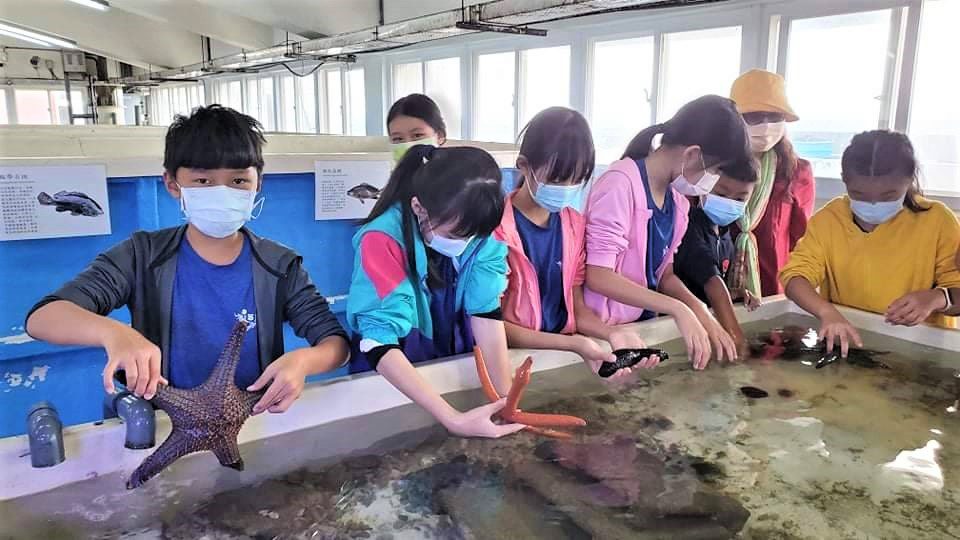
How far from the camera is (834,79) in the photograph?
392cm

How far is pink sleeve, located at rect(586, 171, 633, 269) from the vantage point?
1.61m

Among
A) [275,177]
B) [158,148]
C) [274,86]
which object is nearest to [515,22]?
[158,148]

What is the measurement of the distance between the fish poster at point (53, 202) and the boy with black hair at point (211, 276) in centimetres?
89

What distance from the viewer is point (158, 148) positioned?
11.6 feet

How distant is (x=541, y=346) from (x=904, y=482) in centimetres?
70

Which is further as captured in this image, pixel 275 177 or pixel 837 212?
pixel 275 177

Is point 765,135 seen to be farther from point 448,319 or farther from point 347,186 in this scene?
point 347,186

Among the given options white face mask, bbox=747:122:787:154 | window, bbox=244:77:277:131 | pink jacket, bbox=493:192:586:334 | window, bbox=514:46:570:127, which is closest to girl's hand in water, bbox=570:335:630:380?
pink jacket, bbox=493:192:586:334

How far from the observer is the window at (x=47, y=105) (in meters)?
12.8

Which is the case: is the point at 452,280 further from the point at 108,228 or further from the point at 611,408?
the point at 108,228

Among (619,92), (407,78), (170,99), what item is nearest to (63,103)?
(170,99)

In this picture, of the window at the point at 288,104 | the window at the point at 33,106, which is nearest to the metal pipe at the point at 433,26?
the window at the point at 288,104

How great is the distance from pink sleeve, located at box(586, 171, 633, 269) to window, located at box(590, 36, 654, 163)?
3.66 metres

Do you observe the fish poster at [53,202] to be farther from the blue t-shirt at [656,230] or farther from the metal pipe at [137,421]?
the blue t-shirt at [656,230]
